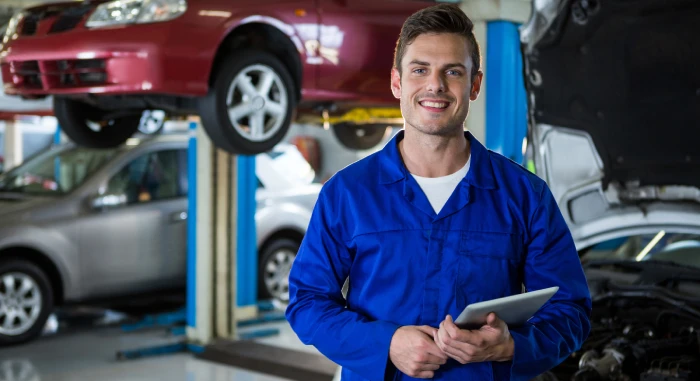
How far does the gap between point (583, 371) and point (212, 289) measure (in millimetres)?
3658

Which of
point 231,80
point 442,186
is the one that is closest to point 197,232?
point 231,80

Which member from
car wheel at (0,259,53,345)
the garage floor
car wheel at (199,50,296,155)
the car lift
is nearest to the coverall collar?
car wheel at (199,50,296,155)

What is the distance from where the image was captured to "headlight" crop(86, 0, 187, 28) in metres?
4.04

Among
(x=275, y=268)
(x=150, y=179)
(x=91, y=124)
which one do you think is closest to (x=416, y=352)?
(x=91, y=124)

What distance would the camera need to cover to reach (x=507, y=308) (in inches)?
57.5

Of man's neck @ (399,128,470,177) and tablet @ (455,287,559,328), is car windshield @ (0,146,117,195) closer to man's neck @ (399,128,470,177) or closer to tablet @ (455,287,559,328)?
man's neck @ (399,128,470,177)

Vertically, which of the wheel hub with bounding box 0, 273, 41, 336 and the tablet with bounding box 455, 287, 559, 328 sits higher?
the tablet with bounding box 455, 287, 559, 328

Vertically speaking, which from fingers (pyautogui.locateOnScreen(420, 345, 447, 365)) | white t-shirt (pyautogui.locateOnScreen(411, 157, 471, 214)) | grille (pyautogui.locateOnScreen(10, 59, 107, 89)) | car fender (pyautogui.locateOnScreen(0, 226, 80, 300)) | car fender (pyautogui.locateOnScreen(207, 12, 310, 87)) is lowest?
car fender (pyautogui.locateOnScreen(0, 226, 80, 300))

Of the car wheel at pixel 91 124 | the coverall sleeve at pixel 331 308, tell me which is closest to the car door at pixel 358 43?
the car wheel at pixel 91 124

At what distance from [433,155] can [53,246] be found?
15.5 feet

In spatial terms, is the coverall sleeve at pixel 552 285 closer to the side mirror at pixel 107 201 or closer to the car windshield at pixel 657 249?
the car windshield at pixel 657 249

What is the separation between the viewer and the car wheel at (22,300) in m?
5.70

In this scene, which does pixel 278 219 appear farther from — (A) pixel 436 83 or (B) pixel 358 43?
(A) pixel 436 83

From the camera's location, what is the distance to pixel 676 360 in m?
2.66
